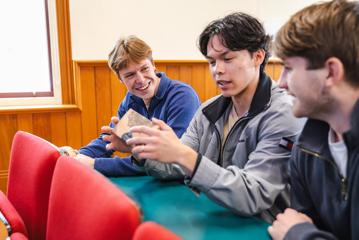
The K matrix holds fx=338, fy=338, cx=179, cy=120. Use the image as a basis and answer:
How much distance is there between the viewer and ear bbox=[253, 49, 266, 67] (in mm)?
1249

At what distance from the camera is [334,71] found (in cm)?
79

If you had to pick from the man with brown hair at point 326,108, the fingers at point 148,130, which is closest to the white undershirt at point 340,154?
the man with brown hair at point 326,108

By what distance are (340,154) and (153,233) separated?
1.76 ft

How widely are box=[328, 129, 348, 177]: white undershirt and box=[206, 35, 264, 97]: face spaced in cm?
43

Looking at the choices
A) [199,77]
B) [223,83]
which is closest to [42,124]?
[199,77]

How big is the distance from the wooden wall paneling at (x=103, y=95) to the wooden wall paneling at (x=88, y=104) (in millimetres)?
28

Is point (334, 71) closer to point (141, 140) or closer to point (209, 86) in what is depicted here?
point (141, 140)

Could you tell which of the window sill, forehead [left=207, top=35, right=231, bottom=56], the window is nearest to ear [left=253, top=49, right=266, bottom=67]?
forehead [left=207, top=35, right=231, bottom=56]

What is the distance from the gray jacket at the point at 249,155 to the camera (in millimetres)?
965

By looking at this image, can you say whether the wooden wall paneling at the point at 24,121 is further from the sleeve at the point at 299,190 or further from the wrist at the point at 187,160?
the sleeve at the point at 299,190

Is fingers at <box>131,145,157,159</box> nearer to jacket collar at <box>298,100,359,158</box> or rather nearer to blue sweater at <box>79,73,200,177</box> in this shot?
jacket collar at <box>298,100,359,158</box>

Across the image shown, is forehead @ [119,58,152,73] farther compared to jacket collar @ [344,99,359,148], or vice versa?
forehead @ [119,58,152,73]

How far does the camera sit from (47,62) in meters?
2.72

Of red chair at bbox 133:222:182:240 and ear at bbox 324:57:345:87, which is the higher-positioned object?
ear at bbox 324:57:345:87
